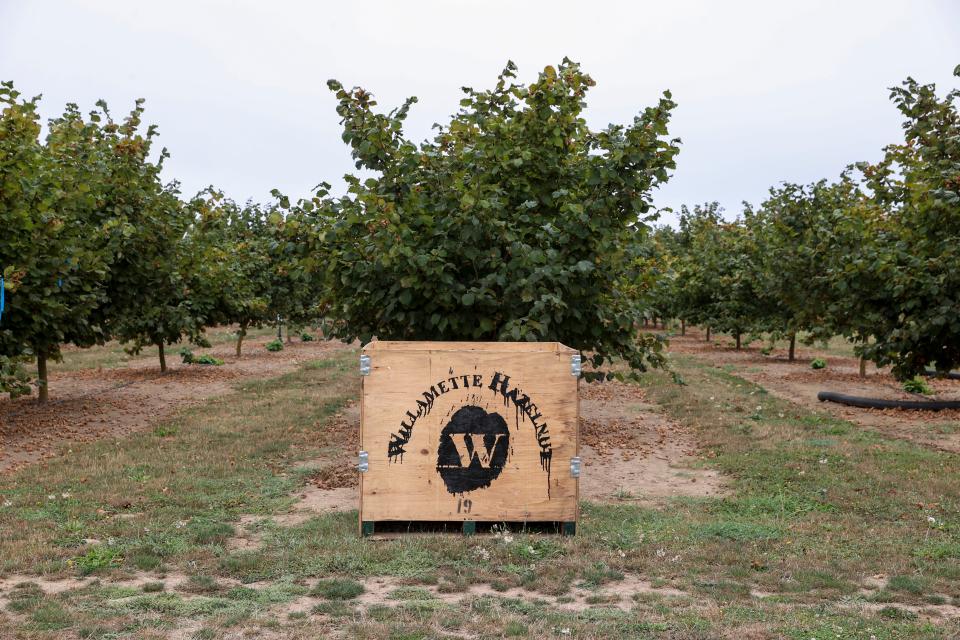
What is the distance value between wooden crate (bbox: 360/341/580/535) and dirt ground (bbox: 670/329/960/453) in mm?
7072

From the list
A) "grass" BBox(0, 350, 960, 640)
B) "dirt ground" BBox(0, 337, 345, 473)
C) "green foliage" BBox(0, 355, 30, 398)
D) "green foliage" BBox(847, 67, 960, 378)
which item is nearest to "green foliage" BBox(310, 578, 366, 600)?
"grass" BBox(0, 350, 960, 640)

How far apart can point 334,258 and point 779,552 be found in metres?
5.25

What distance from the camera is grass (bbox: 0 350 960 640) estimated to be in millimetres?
4766

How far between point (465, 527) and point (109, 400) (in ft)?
36.2

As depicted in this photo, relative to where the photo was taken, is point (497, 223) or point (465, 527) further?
point (497, 223)

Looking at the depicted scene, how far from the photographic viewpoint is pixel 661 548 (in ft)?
20.5

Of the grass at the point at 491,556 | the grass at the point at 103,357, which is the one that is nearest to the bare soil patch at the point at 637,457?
the grass at the point at 491,556

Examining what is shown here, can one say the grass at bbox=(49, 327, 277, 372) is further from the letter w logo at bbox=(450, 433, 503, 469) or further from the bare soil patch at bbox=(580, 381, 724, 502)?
the letter w logo at bbox=(450, 433, 503, 469)

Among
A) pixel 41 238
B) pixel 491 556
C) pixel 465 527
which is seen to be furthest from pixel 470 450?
pixel 41 238

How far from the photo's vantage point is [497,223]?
8.59 meters

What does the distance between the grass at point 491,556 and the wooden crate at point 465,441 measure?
0.29 metres

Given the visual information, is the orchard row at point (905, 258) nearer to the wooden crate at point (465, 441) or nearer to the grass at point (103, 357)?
the wooden crate at point (465, 441)

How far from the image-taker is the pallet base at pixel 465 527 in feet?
21.8

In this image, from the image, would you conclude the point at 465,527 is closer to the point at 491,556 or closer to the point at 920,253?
the point at 491,556
